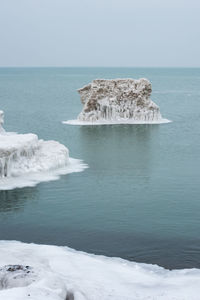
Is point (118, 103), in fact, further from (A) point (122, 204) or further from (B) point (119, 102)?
(A) point (122, 204)

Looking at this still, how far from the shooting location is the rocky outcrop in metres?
93.6

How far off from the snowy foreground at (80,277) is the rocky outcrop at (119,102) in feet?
202

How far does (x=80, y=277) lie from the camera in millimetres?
27719

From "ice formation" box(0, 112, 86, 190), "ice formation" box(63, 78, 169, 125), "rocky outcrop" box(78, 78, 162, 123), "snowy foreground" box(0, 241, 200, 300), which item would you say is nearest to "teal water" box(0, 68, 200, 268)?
"snowy foreground" box(0, 241, 200, 300)

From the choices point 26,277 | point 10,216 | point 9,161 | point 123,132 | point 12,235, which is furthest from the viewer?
point 123,132

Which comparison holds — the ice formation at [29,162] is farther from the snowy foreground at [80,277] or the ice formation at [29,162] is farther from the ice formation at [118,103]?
the ice formation at [118,103]

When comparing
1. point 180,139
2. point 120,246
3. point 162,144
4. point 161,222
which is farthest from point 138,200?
point 180,139

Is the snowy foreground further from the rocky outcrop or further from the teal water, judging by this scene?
the rocky outcrop

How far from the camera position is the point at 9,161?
1959 inches

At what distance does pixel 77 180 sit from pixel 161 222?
48.3ft

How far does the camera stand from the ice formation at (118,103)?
93.6 metres

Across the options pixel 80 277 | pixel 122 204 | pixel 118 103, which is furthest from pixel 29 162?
pixel 118 103

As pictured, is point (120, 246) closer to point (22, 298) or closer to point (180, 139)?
point (22, 298)

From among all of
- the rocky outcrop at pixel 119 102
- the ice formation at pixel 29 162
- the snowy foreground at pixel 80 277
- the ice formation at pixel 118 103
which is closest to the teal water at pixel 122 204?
the snowy foreground at pixel 80 277
